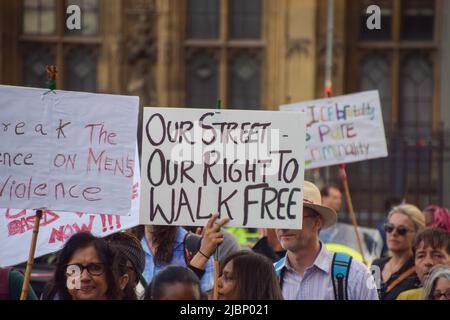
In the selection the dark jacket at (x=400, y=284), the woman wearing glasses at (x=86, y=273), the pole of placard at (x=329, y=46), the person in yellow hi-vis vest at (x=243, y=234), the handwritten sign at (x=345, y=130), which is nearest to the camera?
the woman wearing glasses at (x=86, y=273)

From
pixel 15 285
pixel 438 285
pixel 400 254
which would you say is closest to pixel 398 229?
pixel 400 254

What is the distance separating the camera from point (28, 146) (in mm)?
6789

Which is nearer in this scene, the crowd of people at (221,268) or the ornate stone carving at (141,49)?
the crowd of people at (221,268)

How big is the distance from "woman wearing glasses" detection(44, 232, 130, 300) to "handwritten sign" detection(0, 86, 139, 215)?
1.48ft

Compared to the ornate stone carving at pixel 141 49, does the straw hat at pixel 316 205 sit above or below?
below

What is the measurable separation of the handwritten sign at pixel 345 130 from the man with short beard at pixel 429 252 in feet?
9.21

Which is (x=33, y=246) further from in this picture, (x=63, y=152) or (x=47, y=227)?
(x=47, y=227)

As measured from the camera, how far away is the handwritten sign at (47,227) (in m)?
7.23

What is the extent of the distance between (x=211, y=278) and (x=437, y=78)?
1168 centimetres

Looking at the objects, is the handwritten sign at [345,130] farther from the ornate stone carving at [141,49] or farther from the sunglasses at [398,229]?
the ornate stone carving at [141,49]

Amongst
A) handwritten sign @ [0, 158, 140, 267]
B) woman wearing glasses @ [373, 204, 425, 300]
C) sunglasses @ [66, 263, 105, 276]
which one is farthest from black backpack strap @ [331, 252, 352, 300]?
woman wearing glasses @ [373, 204, 425, 300]

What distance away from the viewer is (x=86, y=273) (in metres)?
6.21

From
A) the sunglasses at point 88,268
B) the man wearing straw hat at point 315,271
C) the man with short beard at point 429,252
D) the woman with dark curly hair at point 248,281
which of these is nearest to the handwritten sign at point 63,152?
the sunglasses at point 88,268

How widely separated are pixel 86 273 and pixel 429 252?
2.27m
